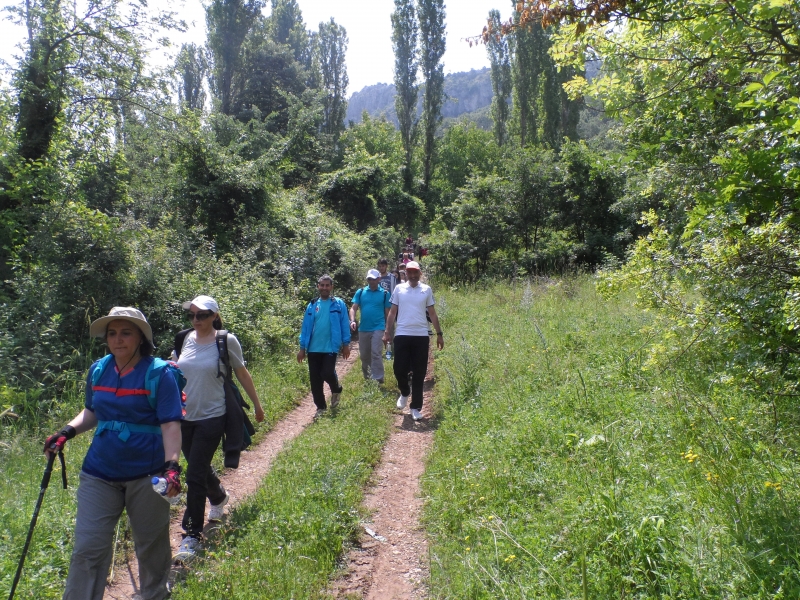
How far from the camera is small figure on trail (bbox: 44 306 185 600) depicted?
3414 mm

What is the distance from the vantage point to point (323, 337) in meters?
7.67

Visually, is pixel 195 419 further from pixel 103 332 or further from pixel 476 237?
pixel 476 237

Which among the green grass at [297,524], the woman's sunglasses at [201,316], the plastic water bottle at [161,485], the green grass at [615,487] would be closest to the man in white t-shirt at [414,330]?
the green grass at [615,487]

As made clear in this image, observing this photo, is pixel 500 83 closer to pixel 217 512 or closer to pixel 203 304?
pixel 203 304

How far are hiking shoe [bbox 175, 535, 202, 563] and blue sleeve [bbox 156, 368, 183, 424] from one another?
137cm

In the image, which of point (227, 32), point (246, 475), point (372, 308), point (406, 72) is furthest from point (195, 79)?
point (246, 475)

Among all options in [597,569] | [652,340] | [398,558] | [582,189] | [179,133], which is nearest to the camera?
[597,569]

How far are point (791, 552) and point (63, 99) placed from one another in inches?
539

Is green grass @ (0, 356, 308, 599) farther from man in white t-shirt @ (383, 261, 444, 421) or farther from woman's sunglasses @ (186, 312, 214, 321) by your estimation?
man in white t-shirt @ (383, 261, 444, 421)

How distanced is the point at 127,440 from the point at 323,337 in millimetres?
4269

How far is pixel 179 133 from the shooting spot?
1533 centimetres

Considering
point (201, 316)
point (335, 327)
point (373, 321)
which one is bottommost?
point (373, 321)

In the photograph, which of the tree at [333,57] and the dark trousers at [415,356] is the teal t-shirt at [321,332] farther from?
the tree at [333,57]

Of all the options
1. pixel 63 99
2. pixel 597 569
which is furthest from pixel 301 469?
pixel 63 99
